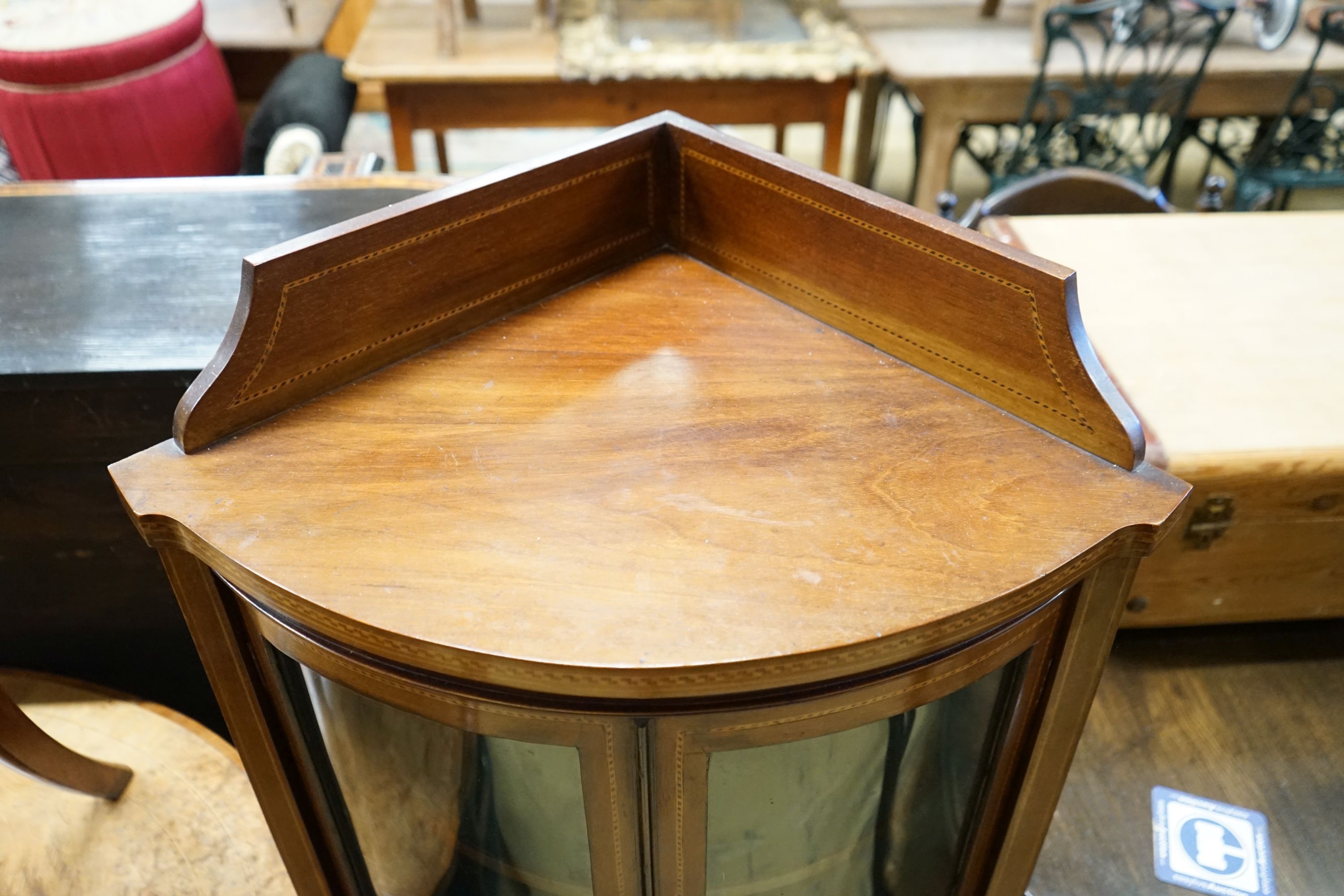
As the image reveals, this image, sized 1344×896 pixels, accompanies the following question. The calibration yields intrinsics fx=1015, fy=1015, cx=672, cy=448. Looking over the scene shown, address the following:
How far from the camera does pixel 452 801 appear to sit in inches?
32.9

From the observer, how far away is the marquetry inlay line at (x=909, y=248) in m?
0.79

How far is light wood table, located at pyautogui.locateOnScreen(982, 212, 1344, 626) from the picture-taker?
125cm

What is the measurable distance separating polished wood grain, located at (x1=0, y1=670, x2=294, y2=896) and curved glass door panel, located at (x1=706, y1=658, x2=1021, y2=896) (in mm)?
659

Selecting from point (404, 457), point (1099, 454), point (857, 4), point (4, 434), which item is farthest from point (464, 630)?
point (857, 4)

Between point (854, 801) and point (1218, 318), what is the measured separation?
100 cm

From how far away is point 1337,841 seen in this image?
127cm

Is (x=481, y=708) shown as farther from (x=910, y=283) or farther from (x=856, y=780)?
(x=910, y=283)

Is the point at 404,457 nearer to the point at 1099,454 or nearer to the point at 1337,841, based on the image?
the point at 1099,454

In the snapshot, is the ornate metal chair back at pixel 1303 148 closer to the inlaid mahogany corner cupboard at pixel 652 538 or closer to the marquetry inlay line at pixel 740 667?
the inlaid mahogany corner cupboard at pixel 652 538

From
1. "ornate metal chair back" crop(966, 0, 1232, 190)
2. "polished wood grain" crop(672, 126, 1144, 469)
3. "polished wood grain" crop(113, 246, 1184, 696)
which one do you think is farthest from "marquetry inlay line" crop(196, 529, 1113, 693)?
"ornate metal chair back" crop(966, 0, 1232, 190)

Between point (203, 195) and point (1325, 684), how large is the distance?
5.70 feet

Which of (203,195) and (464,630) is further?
(203,195)

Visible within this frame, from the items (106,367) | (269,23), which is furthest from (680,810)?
(269,23)

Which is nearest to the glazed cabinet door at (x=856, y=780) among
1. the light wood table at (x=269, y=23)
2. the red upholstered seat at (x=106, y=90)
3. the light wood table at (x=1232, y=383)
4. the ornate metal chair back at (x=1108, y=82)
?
the light wood table at (x=1232, y=383)
